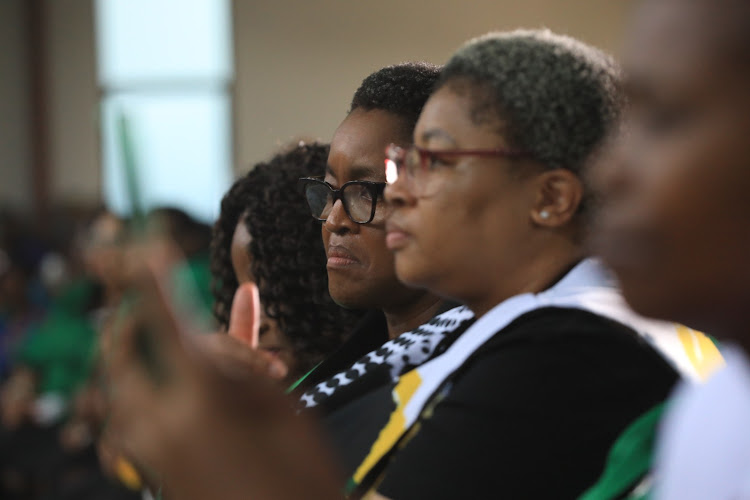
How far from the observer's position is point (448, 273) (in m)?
1.05

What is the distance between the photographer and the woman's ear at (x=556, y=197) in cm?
105

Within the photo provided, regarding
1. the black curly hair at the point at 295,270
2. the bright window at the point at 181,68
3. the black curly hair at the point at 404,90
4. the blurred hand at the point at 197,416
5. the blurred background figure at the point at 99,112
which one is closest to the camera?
the blurred hand at the point at 197,416

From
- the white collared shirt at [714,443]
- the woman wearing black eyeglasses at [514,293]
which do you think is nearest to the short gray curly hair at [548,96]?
the woman wearing black eyeglasses at [514,293]

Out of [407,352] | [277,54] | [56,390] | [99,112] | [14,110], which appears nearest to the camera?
[407,352]

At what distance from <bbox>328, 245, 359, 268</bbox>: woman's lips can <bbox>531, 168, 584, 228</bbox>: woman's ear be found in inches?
17.9

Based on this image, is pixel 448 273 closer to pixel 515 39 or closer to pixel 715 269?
pixel 515 39

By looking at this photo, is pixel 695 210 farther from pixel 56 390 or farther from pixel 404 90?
pixel 56 390

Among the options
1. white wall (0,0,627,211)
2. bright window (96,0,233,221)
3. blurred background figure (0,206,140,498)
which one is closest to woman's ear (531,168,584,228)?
white wall (0,0,627,211)

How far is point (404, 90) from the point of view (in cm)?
144

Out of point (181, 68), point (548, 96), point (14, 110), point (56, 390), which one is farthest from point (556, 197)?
point (14, 110)

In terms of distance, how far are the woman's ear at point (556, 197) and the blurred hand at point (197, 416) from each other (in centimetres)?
55

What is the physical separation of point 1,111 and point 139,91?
1.45 m

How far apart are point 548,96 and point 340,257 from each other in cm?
53

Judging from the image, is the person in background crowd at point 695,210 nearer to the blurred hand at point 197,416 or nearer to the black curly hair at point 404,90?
the blurred hand at point 197,416
